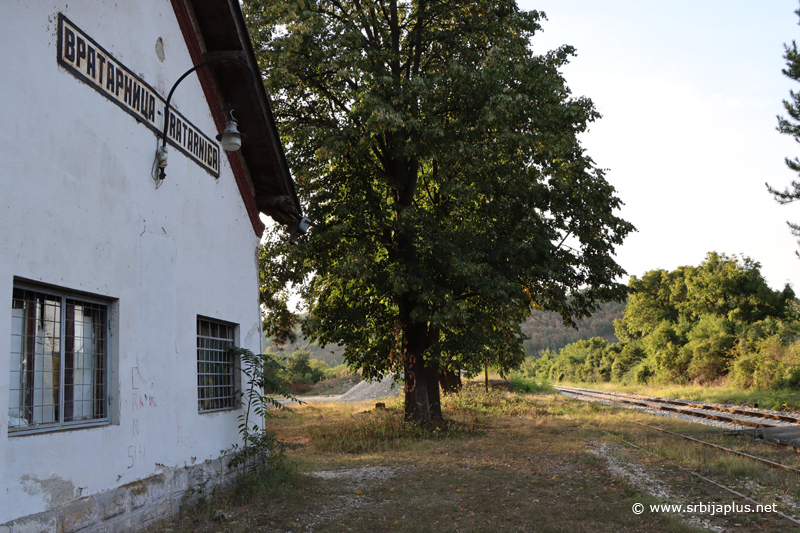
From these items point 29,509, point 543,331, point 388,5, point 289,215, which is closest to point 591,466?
point 289,215

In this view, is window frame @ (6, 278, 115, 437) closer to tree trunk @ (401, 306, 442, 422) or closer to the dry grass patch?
Result: the dry grass patch

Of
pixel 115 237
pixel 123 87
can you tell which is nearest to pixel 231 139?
pixel 123 87

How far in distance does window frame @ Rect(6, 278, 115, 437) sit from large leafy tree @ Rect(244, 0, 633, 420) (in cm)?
785

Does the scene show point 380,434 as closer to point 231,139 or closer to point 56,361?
point 231,139

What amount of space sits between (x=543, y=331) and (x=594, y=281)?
135 meters

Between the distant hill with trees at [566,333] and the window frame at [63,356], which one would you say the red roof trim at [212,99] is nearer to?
the window frame at [63,356]

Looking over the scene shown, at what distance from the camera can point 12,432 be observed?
15.5ft

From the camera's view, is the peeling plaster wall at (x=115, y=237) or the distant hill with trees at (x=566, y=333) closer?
the peeling plaster wall at (x=115, y=237)

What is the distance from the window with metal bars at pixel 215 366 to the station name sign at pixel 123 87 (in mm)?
2515

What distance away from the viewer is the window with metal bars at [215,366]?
8375mm

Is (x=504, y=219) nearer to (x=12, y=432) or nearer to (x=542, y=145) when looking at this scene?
(x=542, y=145)

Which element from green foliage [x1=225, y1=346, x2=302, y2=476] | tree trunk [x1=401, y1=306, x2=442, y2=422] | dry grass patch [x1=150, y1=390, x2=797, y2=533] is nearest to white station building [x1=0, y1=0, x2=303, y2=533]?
green foliage [x1=225, y1=346, x2=302, y2=476]

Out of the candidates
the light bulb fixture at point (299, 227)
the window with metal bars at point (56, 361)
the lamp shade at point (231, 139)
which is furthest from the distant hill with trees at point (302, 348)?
the window with metal bars at point (56, 361)

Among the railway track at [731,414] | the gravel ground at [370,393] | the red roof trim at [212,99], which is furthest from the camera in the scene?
the gravel ground at [370,393]
